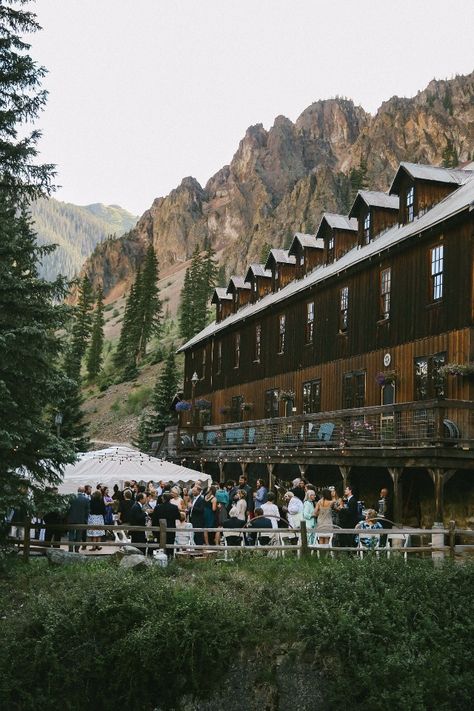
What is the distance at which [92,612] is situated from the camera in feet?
47.5

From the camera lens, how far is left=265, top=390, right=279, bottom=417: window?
36875 millimetres

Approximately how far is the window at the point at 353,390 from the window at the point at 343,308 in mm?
2002

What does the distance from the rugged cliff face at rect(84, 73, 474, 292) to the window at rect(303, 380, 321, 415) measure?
9242 cm

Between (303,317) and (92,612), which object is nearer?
(92,612)

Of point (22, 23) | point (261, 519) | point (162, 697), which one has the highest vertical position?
point (22, 23)

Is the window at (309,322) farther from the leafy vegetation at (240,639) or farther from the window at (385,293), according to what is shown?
the leafy vegetation at (240,639)

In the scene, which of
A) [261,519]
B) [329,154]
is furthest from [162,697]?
[329,154]

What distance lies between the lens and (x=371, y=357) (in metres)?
28.0

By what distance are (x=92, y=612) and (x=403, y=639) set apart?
18.7 feet

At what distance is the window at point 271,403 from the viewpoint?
36875mm

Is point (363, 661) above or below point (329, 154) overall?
below

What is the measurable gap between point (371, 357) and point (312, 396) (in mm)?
5456

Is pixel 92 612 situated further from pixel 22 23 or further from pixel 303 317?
pixel 303 317

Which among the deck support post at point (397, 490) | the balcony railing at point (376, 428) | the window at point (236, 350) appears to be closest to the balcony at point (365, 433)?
the balcony railing at point (376, 428)
